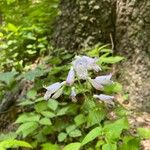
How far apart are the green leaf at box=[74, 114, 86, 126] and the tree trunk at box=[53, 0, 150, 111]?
0.57m

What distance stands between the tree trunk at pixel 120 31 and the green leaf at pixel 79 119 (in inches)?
22.5

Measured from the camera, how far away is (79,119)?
2539 mm

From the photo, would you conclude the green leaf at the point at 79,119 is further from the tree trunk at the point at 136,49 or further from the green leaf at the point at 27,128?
the tree trunk at the point at 136,49

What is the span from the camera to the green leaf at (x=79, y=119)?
251 cm

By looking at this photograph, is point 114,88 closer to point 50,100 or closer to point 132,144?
point 50,100

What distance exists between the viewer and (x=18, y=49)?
3879 mm

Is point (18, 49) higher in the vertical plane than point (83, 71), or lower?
lower

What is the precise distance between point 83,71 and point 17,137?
1.15 m

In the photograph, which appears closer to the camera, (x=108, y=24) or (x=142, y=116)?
(x=142, y=116)

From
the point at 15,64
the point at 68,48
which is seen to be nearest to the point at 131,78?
the point at 68,48

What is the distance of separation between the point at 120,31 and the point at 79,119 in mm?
997

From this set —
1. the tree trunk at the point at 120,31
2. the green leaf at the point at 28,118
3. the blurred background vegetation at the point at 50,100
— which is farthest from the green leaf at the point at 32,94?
the tree trunk at the point at 120,31

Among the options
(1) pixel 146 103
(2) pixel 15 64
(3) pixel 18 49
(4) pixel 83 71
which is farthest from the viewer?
Answer: (3) pixel 18 49

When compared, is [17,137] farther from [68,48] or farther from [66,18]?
[66,18]
